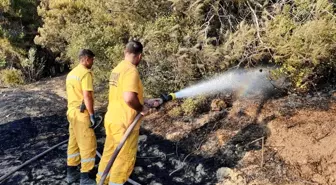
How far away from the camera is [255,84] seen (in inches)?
243

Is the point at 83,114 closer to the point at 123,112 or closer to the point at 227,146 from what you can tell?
the point at 123,112

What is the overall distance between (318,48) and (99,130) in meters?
3.85

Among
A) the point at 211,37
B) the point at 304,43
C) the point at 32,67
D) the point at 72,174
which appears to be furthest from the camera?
the point at 32,67

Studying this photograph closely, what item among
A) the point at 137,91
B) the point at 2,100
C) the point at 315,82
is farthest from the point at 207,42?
the point at 2,100

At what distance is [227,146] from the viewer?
16.4 feet

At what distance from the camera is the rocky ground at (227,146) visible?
4355 mm

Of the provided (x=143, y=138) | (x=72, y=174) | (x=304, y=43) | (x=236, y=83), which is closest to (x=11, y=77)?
(x=143, y=138)

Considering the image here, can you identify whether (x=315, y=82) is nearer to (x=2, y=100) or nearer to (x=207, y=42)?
(x=207, y=42)

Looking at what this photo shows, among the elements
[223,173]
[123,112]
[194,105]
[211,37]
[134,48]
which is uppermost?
[134,48]

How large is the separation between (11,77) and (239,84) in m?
7.54

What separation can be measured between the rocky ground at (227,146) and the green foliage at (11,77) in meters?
4.63

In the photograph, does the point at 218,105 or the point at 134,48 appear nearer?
the point at 134,48

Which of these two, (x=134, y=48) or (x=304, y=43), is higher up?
(x=134, y=48)

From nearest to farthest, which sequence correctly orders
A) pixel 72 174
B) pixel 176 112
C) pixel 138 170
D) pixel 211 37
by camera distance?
pixel 72 174, pixel 138 170, pixel 176 112, pixel 211 37
